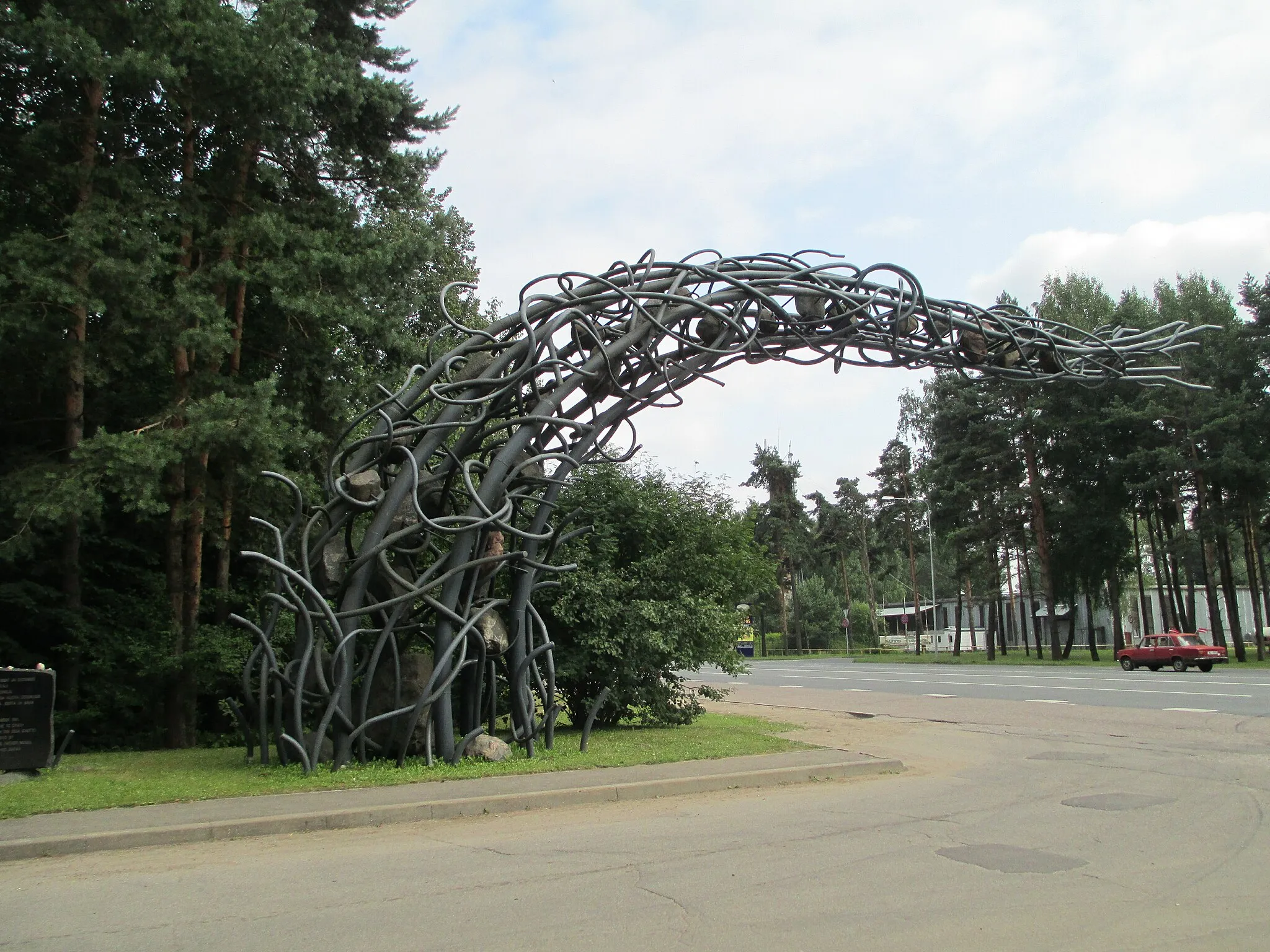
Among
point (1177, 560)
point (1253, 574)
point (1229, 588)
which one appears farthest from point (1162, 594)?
point (1229, 588)

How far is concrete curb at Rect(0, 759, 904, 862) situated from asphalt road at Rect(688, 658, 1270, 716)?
10860 millimetres

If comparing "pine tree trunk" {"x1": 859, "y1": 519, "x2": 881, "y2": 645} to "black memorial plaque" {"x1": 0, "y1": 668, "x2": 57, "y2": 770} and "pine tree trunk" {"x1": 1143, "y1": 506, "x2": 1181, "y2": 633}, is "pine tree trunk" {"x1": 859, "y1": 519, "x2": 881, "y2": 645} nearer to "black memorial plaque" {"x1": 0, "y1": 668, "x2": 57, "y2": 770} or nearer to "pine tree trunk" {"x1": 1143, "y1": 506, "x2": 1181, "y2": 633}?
"pine tree trunk" {"x1": 1143, "y1": 506, "x2": 1181, "y2": 633}

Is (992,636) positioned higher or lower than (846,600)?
lower

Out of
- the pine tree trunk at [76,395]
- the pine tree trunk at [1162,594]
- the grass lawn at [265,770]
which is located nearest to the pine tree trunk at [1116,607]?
the pine tree trunk at [1162,594]

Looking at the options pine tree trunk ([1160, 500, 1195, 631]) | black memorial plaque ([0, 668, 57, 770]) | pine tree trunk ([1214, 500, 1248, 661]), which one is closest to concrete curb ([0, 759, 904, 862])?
black memorial plaque ([0, 668, 57, 770])

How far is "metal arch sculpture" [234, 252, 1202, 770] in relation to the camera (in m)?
10.7

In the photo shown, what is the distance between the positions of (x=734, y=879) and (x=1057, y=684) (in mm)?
23120

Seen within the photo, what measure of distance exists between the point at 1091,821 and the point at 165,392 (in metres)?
15.0

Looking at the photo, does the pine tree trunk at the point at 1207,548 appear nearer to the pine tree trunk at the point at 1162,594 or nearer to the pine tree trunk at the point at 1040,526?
the pine tree trunk at the point at 1162,594

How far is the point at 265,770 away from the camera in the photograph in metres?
10.7

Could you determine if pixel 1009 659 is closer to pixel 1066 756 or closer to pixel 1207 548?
pixel 1207 548

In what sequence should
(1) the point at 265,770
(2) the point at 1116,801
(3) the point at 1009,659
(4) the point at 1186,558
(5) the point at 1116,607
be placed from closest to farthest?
(2) the point at 1116,801
(1) the point at 265,770
(4) the point at 1186,558
(5) the point at 1116,607
(3) the point at 1009,659

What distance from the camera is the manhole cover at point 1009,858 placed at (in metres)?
6.54

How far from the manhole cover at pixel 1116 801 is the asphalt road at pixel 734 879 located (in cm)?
5
